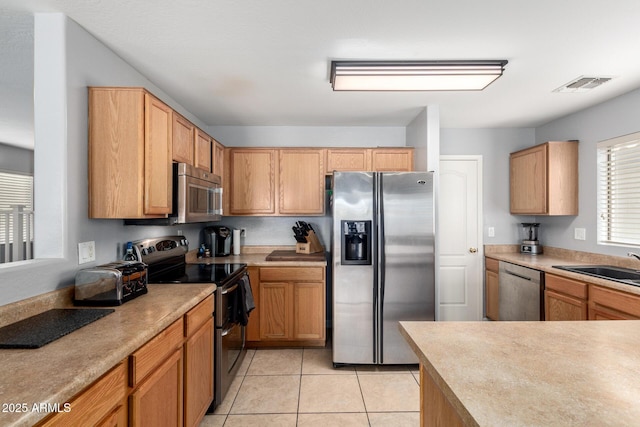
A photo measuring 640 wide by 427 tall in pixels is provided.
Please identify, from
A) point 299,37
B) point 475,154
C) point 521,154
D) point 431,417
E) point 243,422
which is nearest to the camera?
point 431,417

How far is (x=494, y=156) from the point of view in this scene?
394 centimetres

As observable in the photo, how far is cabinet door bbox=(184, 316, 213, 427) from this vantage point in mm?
1743

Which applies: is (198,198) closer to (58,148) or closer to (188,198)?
(188,198)

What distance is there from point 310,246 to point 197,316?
1.89 metres

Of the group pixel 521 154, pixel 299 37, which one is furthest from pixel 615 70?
pixel 299 37

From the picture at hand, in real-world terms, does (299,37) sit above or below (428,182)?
above

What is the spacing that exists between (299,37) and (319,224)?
7.70 ft

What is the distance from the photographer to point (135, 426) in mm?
1229

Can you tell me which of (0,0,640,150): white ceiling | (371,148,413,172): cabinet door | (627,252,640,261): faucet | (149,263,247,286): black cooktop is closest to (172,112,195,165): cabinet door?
(0,0,640,150): white ceiling

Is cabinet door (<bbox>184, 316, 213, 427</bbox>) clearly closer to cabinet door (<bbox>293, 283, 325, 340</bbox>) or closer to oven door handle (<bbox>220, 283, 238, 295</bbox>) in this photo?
oven door handle (<bbox>220, 283, 238, 295</bbox>)

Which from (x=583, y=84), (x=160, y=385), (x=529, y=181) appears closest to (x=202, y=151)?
(x=160, y=385)

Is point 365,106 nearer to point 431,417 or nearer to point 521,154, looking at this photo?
point 521,154

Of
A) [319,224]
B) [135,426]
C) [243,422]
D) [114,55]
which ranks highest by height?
[114,55]

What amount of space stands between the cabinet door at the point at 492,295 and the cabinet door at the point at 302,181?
7.21ft
